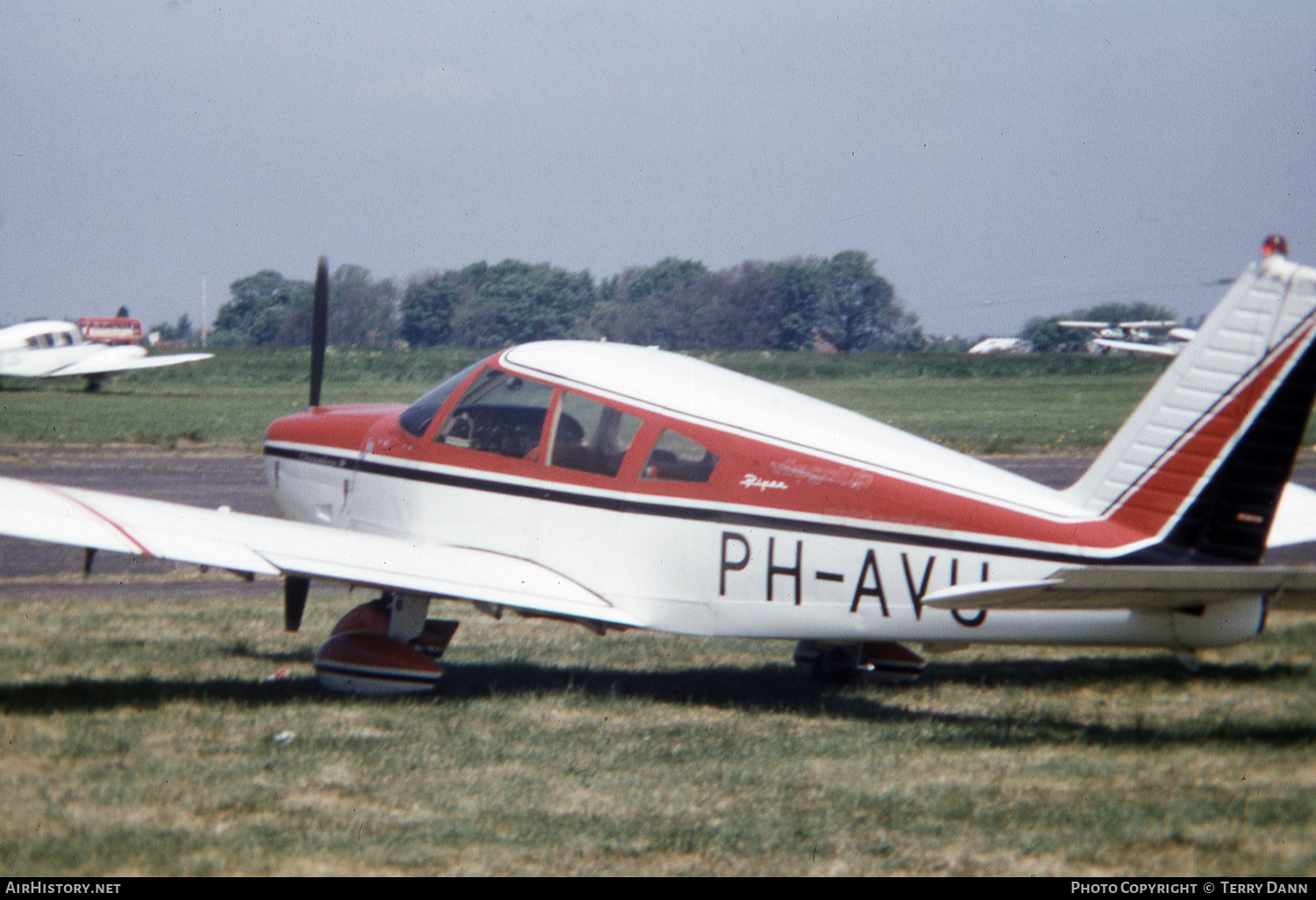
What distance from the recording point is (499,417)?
27.3 ft

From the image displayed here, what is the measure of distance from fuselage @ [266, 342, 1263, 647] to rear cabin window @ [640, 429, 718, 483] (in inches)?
0.4

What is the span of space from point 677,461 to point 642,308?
782 inches

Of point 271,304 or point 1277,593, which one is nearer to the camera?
point 1277,593

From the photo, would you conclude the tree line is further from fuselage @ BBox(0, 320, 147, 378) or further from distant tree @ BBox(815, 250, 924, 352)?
fuselage @ BBox(0, 320, 147, 378)

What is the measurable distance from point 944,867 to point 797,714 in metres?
2.77

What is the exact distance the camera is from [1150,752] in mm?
6285

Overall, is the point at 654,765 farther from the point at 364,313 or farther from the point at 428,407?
the point at 364,313

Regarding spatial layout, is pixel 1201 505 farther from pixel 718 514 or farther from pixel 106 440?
pixel 106 440

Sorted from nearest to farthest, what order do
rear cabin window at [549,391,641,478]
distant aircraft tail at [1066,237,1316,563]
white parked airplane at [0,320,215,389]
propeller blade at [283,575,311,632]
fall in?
distant aircraft tail at [1066,237,1316,563], rear cabin window at [549,391,641,478], propeller blade at [283,575,311,632], white parked airplane at [0,320,215,389]

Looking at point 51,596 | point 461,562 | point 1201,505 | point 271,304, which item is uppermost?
point 271,304

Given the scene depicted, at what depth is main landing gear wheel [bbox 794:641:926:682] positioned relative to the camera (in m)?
8.52

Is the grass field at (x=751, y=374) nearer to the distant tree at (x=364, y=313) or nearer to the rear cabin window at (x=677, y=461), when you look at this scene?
the distant tree at (x=364, y=313)

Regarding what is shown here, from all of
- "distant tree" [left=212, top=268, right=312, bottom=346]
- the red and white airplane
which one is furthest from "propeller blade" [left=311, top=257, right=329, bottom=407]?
"distant tree" [left=212, top=268, right=312, bottom=346]

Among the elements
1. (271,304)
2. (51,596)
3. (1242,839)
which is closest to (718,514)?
(1242,839)
